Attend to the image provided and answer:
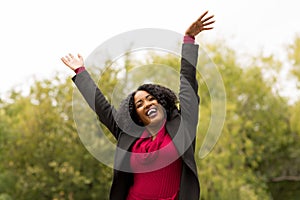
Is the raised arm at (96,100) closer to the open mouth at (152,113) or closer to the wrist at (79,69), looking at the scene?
the wrist at (79,69)

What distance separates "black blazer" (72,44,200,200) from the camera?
9.36ft

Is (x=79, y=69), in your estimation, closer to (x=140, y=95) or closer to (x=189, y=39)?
(x=140, y=95)

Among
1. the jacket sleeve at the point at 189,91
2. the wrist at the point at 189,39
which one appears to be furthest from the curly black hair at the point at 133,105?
the wrist at the point at 189,39

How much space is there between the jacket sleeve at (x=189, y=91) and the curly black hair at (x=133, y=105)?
10cm

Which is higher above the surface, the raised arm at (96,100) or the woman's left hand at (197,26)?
the woman's left hand at (197,26)

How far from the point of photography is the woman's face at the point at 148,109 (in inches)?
117

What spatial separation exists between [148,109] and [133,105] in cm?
11

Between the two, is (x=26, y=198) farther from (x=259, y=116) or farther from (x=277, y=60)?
(x=277, y=60)

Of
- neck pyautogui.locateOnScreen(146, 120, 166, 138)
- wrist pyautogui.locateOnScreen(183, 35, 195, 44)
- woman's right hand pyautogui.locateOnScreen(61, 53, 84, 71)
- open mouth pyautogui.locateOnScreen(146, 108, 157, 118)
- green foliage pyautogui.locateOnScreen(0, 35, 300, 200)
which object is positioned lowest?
green foliage pyautogui.locateOnScreen(0, 35, 300, 200)

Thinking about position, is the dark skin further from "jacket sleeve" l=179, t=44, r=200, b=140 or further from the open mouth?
"jacket sleeve" l=179, t=44, r=200, b=140

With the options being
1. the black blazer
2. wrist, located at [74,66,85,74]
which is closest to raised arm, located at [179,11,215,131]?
the black blazer

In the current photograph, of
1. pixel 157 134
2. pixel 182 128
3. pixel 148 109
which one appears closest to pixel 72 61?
pixel 148 109

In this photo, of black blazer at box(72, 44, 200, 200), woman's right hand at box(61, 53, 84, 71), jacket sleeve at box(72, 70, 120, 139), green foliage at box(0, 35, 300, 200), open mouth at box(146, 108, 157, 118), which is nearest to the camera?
black blazer at box(72, 44, 200, 200)

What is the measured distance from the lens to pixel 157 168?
9.54ft
